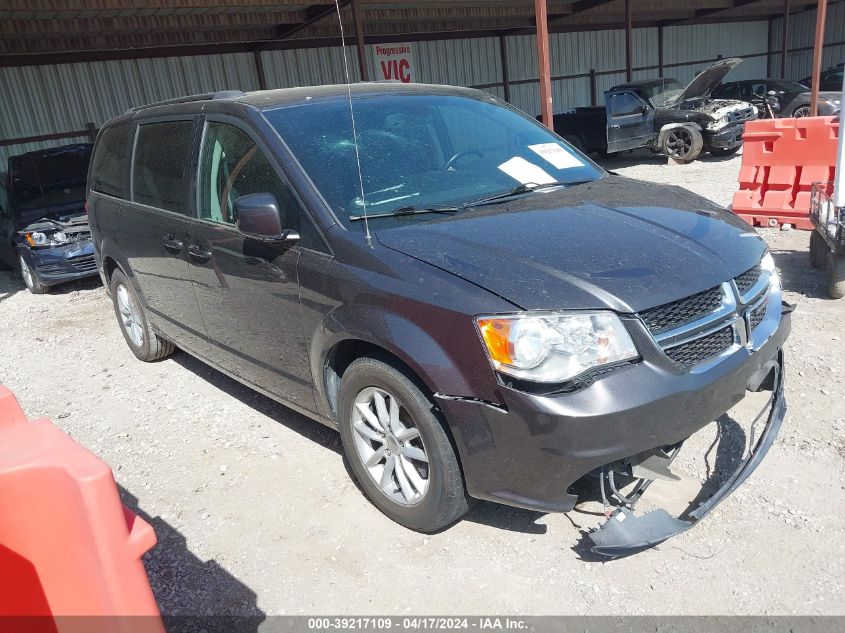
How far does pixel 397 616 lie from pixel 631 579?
0.90 meters

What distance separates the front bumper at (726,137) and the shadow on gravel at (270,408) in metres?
12.1

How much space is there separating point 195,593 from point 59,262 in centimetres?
671

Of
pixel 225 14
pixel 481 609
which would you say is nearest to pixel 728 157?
pixel 225 14

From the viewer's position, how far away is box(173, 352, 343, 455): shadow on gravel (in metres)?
3.94

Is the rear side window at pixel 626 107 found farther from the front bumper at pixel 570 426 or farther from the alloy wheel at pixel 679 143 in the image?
the front bumper at pixel 570 426

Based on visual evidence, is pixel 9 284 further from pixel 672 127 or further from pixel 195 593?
pixel 672 127

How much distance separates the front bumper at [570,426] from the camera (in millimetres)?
2322

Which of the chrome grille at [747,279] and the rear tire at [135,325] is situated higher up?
the chrome grille at [747,279]

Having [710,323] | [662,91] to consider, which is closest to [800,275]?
[710,323]

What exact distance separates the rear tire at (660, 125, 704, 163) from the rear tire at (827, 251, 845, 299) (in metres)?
9.57

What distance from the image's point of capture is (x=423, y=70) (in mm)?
19531

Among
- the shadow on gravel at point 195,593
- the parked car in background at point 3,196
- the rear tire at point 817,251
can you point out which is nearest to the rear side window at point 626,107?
the rear tire at point 817,251

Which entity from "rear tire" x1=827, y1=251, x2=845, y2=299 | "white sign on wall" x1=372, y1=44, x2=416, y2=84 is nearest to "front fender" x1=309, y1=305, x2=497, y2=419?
"rear tire" x1=827, y1=251, x2=845, y2=299

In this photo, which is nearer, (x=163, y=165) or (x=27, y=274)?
(x=163, y=165)
